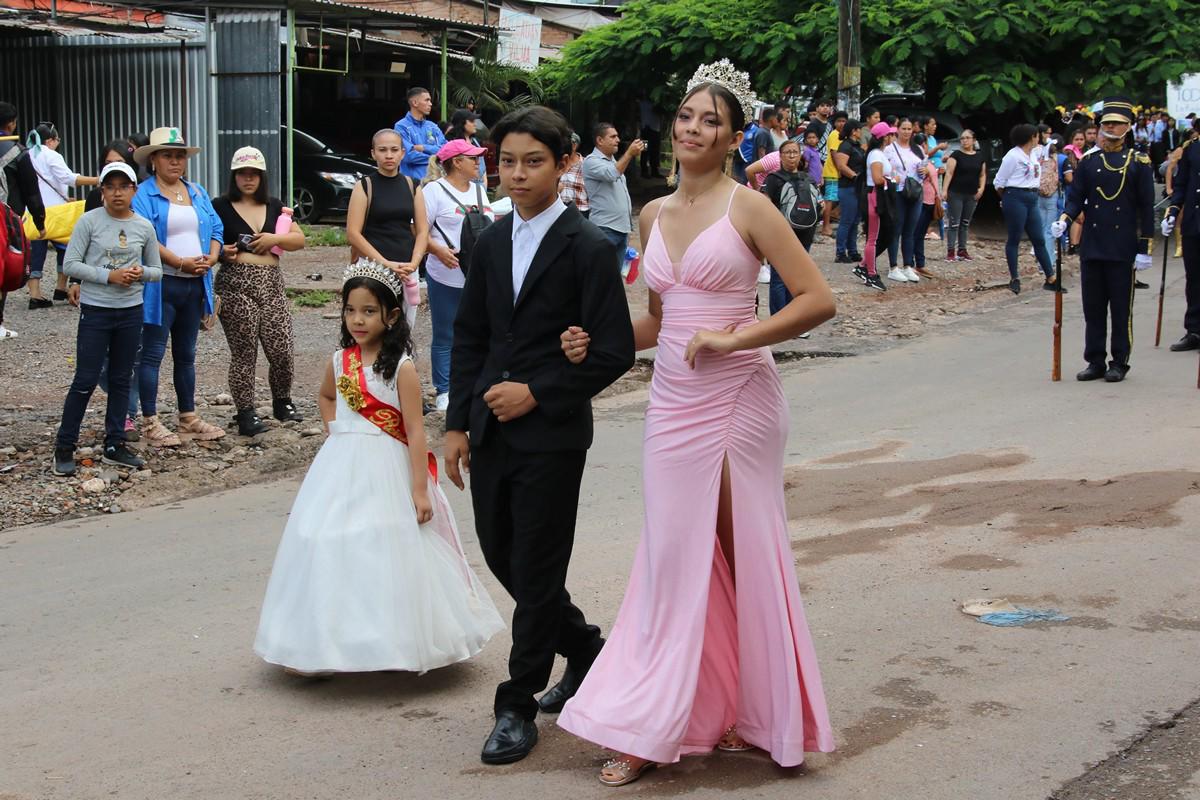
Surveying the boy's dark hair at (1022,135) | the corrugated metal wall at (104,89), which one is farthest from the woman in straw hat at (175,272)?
the corrugated metal wall at (104,89)

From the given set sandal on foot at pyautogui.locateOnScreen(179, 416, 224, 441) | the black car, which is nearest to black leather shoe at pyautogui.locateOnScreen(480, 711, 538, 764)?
sandal on foot at pyautogui.locateOnScreen(179, 416, 224, 441)

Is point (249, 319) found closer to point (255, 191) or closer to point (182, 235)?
point (182, 235)

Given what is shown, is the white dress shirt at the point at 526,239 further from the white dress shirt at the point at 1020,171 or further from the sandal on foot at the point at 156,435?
the white dress shirt at the point at 1020,171

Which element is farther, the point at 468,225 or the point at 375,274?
the point at 468,225

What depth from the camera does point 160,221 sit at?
28.1ft

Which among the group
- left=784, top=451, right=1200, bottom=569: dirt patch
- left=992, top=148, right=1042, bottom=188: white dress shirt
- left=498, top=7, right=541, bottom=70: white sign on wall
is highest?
left=498, top=7, right=541, bottom=70: white sign on wall

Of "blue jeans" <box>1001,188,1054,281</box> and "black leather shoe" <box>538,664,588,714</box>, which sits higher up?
"blue jeans" <box>1001,188,1054,281</box>

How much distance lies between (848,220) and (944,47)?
6.40m

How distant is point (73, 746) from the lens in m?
4.54

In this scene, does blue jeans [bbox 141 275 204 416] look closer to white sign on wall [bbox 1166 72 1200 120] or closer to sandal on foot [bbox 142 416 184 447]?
sandal on foot [bbox 142 416 184 447]

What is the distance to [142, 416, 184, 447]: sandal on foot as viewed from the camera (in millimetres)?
8711

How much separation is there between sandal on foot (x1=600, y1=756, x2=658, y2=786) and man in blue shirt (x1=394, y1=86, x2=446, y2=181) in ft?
35.2

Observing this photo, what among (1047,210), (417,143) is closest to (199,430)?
(417,143)

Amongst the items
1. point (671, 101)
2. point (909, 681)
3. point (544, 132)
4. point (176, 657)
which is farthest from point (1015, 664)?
point (671, 101)
